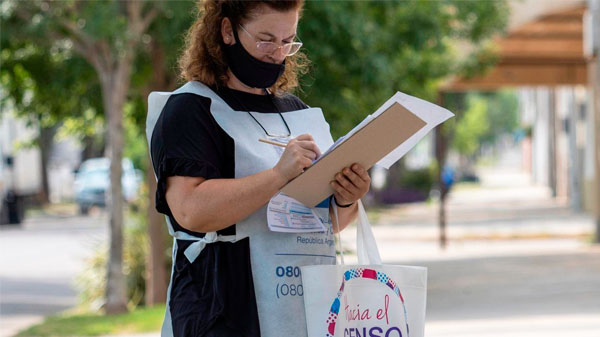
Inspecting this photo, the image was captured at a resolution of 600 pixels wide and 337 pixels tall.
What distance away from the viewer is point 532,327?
370 inches

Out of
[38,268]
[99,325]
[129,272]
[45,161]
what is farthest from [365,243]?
[45,161]

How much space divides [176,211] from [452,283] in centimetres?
1116

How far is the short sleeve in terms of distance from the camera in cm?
286

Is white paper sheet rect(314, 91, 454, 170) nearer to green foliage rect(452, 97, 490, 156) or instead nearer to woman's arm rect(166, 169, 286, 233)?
woman's arm rect(166, 169, 286, 233)

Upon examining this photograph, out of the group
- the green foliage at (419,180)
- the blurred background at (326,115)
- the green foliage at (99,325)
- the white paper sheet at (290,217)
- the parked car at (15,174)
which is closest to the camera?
the white paper sheet at (290,217)

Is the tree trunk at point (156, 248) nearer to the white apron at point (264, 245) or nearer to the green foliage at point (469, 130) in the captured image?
the white apron at point (264, 245)

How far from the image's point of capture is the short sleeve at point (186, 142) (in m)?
2.86

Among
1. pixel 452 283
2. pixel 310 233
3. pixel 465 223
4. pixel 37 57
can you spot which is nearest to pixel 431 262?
Answer: pixel 452 283

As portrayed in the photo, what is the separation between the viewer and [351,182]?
2979mm

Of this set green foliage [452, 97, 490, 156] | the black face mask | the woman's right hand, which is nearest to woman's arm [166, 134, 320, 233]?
the woman's right hand

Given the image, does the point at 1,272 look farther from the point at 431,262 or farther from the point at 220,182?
Result: the point at 220,182

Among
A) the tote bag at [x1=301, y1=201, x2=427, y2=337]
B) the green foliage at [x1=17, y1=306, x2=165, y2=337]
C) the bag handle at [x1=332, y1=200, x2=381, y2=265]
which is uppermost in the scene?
the bag handle at [x1=332, y1=200, x2=381, y2=265]

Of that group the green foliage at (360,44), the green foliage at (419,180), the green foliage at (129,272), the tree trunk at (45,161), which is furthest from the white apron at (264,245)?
the green foliage at (419,180)

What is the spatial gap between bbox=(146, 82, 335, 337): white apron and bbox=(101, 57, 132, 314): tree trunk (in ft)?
26.9
